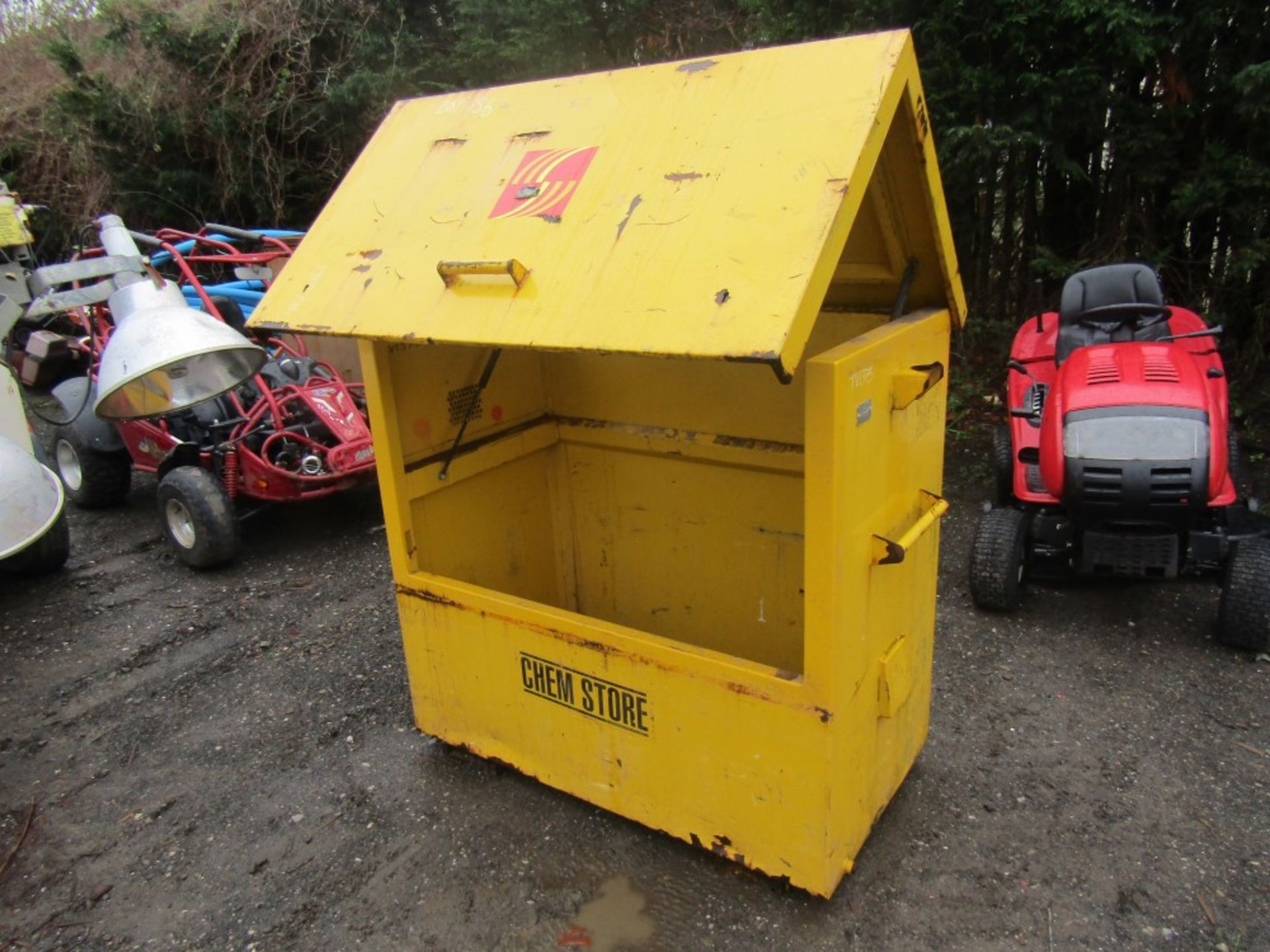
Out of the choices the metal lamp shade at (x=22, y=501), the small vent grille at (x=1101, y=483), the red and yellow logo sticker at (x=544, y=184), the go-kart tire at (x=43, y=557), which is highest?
the red and yellow logo sticker at (x=544, y=184)

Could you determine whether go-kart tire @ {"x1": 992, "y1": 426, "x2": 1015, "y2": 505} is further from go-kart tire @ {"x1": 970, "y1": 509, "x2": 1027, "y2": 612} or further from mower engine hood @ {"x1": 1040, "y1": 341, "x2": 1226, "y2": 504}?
mower engine hood @ {"x1": 1040, "y1": 341, "x2": 1226, "y2": 504}

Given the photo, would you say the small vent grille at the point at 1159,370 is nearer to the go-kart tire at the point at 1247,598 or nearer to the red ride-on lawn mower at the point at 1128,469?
the red ride-on lawn mower at the point at 1128,469

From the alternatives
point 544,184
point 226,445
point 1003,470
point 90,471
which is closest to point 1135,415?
point 1003,470

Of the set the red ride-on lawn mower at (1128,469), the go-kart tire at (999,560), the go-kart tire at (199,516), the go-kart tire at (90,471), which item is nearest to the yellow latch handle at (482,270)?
the red ride-on lawn mower at (1128,469)

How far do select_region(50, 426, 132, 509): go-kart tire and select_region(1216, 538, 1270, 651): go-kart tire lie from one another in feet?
19.3

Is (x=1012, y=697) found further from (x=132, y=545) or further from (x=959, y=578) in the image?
(x=132, y=545)

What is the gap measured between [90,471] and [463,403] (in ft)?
13.1

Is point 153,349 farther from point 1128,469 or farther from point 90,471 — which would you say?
point 90,471

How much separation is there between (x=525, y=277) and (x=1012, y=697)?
234cm

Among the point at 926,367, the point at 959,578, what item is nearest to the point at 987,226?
the point at 959,578

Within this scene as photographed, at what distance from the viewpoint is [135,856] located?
8.51 feet

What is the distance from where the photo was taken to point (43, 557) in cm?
457

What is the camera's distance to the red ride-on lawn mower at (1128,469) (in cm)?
315

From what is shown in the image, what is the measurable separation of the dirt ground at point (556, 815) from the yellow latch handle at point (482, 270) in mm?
1604
